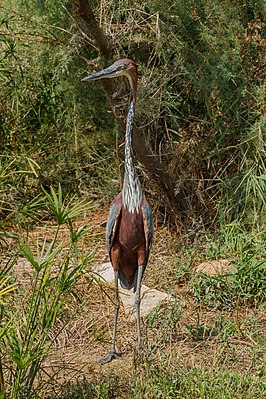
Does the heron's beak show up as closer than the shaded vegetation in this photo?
Yes

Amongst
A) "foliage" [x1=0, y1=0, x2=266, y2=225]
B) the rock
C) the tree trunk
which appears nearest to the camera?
the rock

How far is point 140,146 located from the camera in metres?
6.69

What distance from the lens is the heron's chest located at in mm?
5344

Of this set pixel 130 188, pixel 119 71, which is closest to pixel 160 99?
pixel 119 71

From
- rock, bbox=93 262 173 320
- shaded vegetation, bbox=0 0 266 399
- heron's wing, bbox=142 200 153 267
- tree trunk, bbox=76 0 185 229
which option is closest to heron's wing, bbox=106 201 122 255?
heron's wing, bbox=142 200 153 267

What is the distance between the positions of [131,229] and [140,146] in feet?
4.88

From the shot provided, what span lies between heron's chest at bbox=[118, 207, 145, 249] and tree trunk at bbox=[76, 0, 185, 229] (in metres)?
1.39

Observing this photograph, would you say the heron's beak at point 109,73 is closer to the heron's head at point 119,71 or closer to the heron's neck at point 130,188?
the heron's head at point 119,71

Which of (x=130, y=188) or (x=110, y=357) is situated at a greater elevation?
(x=130, y=188)

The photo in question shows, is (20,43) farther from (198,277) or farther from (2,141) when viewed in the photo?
(198,277)

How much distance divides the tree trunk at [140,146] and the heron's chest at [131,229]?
139 centimetres

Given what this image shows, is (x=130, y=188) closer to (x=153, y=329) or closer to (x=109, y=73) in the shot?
(x=109, y=73)

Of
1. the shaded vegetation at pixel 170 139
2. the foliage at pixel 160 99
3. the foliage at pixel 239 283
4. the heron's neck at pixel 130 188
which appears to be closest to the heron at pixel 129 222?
the heron's neck at pixel 130 188

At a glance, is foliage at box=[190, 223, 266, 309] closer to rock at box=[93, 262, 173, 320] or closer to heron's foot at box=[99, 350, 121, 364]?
rock at box=[93, 262, 173, 320]
